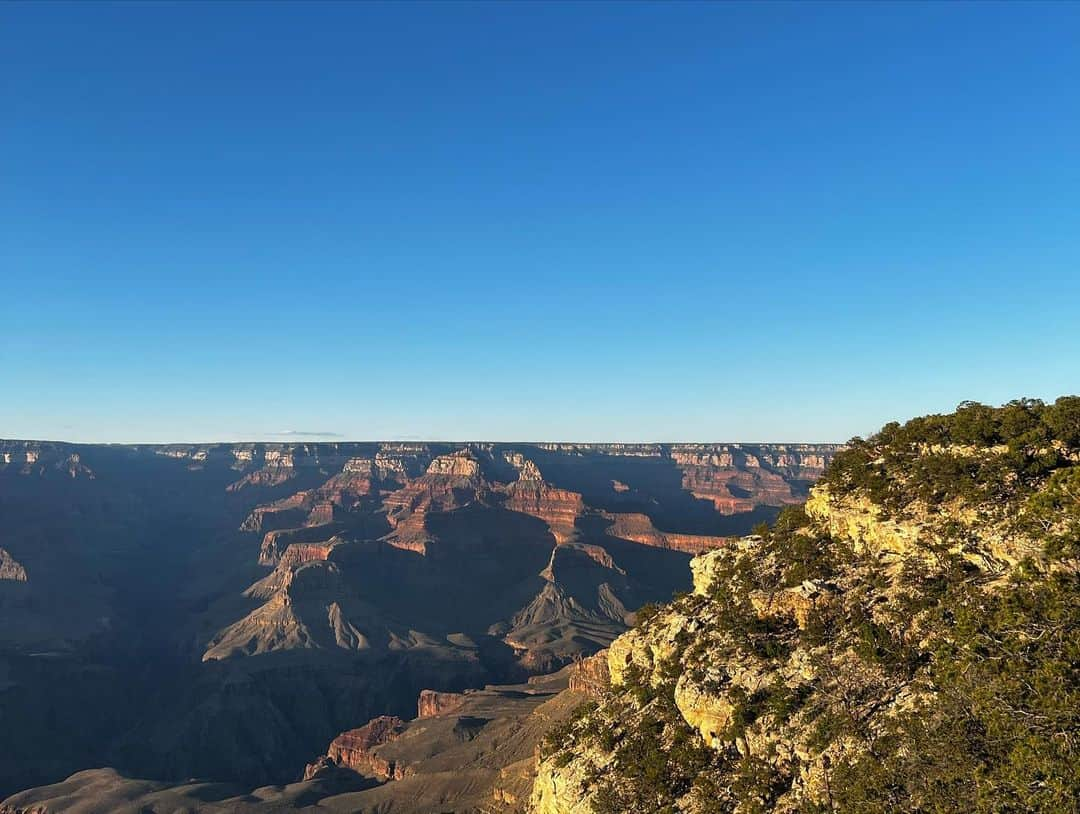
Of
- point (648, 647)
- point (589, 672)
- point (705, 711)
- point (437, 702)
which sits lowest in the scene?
point (437, 702)

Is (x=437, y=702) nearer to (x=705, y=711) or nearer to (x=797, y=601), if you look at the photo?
(x=705, y=711)

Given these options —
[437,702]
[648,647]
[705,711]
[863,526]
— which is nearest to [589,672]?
[437,702]

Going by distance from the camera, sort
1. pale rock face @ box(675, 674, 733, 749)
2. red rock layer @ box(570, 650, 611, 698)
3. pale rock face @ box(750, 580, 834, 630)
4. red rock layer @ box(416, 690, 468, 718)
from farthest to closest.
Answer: red rock layer @ box(416, 690, 468, 718), red rock layer @ box(570, 650, 611, 698), pale rock face @ box(750, 580, 834, 630), pale rock face @ box(675, 674, 733, 749)

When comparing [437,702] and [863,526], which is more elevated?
[863,526]

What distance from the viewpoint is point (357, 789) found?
104250mm

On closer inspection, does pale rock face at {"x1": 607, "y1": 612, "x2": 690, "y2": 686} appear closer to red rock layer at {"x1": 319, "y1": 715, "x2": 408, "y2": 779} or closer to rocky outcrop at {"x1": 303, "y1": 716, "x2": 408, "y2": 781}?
red rock layer at {"x1": 319, "y1": 715, "x2": 408, "y2": 779}

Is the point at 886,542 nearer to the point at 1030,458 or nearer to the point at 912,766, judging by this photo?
the point at 1030,458

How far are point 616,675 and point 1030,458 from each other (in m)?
25.1

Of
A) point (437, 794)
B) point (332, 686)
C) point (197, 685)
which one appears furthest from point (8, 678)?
point (437, 794)

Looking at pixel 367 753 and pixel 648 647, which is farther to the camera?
pixel 367 753

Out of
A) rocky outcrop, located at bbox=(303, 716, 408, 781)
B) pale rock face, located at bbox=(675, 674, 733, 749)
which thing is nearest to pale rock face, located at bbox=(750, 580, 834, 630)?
pale rock face, located at bbox=(675, 674, 733, 749)

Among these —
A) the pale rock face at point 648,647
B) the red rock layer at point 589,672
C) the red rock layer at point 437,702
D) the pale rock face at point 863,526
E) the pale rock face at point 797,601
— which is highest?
the pale rock face at point 863,526

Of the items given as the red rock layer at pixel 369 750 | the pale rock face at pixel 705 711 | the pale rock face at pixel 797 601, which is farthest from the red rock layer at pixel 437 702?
the pale rock face at pixel 797 601

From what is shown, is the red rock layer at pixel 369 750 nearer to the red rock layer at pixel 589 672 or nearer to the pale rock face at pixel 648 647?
the red rock layer at pixel 589 672
